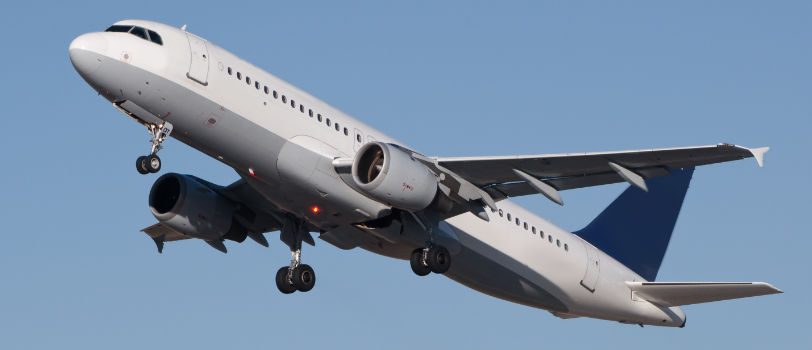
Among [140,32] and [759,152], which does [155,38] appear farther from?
[759,152]

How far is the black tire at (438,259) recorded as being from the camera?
26656mm

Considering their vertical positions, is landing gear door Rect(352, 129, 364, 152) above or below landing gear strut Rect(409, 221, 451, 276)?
above

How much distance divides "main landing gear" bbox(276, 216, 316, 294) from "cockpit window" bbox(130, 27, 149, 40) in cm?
777

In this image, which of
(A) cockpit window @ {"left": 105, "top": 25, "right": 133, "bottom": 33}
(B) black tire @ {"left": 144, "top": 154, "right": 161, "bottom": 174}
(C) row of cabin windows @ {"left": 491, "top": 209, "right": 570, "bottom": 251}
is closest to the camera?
(B) black tire @ {"left": 144, "top": 154, "right": 161, "bottom": 174}

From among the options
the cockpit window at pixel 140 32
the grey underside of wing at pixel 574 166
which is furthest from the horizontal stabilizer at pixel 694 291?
the cockpit window at pixel 140 32

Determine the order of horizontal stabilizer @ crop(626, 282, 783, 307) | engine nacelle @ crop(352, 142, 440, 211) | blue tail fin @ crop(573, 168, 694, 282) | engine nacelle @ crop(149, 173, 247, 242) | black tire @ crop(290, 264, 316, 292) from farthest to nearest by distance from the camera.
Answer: blue tail fin @ crop(573, 168, 694, 282), engine nacelle @ crop(149, 173, 247, 242), black tire @ crop(290, 264, 316, 292), horizontal stabilizer @ crop(626, 282, 783, 307), engine nacelle @ crop(352, 142, 440, 211)

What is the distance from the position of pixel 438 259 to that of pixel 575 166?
4.81m

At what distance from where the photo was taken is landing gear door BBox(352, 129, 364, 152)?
25594 millimetres

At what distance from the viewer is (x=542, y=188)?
25.2 meters

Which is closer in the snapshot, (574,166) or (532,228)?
(574,166)

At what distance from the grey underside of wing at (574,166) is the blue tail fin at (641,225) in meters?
7.82

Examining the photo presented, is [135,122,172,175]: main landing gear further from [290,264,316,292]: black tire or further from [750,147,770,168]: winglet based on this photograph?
[750,147,770,168]: winglet

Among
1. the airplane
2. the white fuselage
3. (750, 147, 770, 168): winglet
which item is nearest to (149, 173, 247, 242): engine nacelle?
the airplane

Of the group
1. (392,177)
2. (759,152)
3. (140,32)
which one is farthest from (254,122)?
(759,152)
